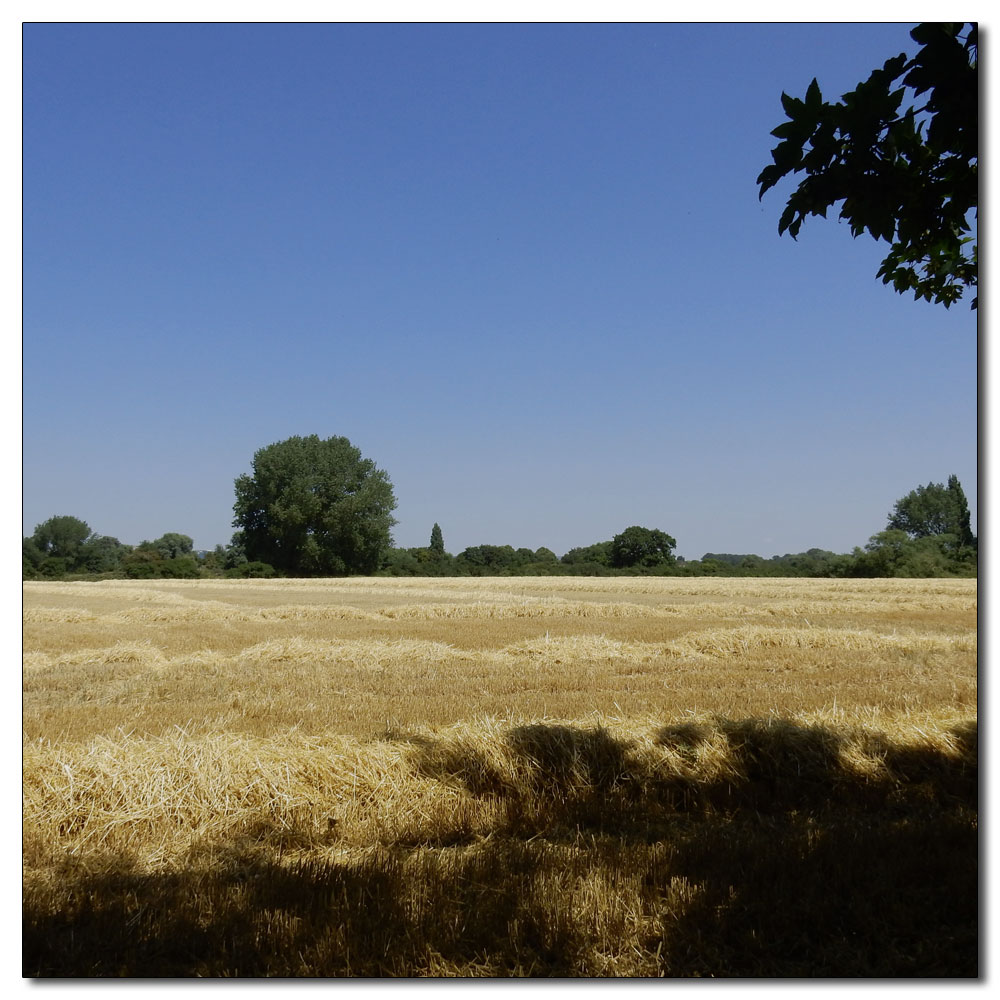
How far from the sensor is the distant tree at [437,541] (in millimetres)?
54019

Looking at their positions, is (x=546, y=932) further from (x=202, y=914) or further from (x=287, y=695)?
(x=287, y=695)

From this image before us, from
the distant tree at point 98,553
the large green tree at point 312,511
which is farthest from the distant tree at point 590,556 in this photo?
the distant tree at point 98,553

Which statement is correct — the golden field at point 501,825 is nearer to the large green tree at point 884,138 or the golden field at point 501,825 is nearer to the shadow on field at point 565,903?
the shadow on field at point 565,903

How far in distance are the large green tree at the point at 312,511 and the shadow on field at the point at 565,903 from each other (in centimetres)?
4056

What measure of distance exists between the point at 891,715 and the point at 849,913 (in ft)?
11.8

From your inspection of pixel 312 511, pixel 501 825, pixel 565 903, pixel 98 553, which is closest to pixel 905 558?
pixel 98 553

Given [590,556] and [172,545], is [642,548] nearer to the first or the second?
[590,556]

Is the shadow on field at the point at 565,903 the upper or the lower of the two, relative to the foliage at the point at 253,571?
upper

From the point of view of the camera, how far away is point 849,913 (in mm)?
3213

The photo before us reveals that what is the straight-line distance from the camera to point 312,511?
4462 centimetres

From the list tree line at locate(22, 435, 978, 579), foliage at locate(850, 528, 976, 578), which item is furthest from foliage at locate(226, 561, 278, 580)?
foliage at locate(850, 528, 976, 578)

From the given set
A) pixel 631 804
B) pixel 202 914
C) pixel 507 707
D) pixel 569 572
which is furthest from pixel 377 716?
pixel 569 572

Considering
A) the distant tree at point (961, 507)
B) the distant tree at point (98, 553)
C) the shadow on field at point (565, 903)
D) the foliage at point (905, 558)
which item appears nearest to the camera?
the shadow on field at point (565, 903)
